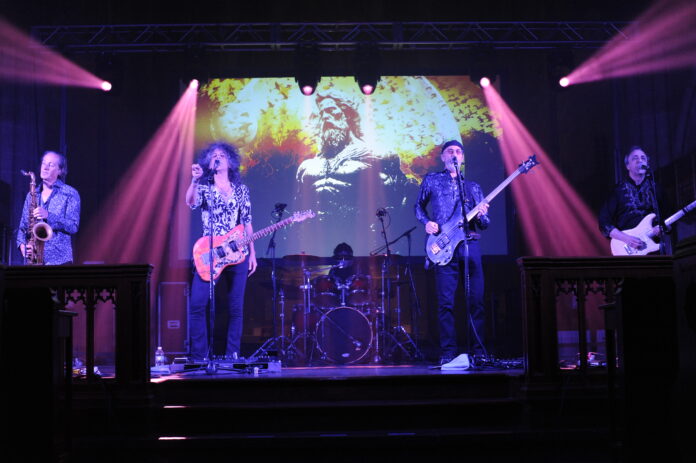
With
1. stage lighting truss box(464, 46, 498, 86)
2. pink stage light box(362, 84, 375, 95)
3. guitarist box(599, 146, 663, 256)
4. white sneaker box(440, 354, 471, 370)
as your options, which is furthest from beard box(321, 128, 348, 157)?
white sneaker box(440, 354, 471, 370)

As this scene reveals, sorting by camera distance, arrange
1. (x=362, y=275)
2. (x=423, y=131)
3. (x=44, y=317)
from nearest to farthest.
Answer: (x=44, y=317), (x=362, y=275), (x=423, y=131)

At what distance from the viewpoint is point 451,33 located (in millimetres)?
11039

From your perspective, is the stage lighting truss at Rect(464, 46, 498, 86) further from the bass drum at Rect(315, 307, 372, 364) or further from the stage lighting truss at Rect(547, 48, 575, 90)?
the bass drum at Rect(315, 307, 372, 364)

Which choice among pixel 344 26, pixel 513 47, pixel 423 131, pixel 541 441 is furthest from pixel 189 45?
pixel 541 441

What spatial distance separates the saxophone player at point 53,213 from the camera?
22.7 ft

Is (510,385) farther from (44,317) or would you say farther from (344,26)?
(344,26)

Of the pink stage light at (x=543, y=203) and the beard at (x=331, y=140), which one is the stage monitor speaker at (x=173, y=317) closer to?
the beard at (x=331, y=140)

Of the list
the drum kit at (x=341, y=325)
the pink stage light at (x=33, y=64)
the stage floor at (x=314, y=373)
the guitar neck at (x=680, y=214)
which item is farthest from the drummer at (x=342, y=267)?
the pink stage light at (x=33, y=64)

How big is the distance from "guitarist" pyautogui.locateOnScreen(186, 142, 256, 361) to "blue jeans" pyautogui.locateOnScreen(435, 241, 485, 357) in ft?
6.21

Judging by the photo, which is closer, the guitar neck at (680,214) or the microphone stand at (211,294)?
the microphone stand at (211,294)

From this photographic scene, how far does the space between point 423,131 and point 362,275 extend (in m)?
2.82

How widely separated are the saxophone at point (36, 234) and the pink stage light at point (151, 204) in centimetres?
372

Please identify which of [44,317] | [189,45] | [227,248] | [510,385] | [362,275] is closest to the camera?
[44,317]

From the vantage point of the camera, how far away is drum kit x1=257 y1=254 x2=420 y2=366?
8.50 meters
